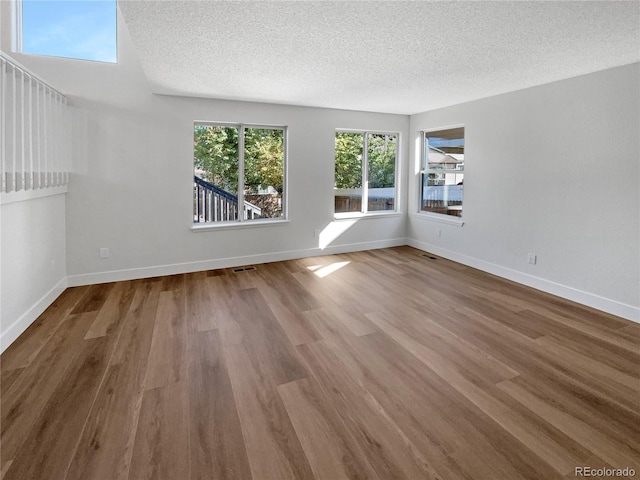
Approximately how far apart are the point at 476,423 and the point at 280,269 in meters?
3.38

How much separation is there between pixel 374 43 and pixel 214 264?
3502 millimetres

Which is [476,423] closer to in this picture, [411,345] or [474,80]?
[411,345]

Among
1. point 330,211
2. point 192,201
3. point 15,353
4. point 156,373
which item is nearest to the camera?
point 156,373

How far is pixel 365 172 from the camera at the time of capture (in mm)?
5941

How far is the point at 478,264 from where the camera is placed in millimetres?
4898

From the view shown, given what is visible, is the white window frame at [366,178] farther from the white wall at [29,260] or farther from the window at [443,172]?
the white wall at [29,260]

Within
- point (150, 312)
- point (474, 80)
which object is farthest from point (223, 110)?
point (474, 80)

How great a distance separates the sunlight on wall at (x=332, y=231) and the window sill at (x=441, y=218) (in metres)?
1.24

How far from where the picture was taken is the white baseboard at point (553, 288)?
10.8ft

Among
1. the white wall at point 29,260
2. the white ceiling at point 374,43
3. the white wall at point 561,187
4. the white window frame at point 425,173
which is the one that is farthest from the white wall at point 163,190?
the white wall at point 561,187

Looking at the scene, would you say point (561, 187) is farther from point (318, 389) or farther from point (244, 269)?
point (244, 269)

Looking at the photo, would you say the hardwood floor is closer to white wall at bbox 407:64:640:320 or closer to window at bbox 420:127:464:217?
white wall at bbox 407:64:640:320

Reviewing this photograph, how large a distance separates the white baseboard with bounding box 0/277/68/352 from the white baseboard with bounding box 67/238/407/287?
0.31m

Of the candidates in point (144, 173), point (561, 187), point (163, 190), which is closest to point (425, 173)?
point (561, 187)
